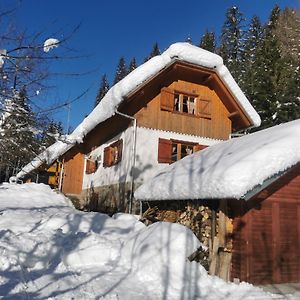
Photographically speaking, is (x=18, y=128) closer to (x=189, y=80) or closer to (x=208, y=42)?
(x=189, y=80)

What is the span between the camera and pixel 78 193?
21750 mm

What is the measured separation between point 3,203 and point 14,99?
13201 millimetres

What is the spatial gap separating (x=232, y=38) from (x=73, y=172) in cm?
2568

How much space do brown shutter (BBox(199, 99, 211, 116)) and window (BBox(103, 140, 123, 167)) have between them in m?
3.85

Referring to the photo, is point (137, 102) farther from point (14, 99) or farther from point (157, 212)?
point (14, 99)

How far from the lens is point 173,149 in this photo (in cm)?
1648

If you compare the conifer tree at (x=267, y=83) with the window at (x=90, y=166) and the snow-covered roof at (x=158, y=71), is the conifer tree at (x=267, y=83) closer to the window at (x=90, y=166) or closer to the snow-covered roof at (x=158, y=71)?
the snow-covered roof at (x=158, y=71)

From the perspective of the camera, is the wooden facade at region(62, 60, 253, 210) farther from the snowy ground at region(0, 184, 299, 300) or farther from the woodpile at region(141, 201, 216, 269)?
the snowy ground at region(0, 184, 299, 300)

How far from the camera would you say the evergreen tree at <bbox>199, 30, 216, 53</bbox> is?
3919 cm

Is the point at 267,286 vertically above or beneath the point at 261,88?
beneath

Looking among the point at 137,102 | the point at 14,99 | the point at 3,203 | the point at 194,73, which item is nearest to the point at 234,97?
the point at 194,73

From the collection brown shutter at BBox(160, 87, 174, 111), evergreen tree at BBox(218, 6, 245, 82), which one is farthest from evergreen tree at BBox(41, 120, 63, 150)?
evergreen tree at BBox(218, 6, 245, 82)

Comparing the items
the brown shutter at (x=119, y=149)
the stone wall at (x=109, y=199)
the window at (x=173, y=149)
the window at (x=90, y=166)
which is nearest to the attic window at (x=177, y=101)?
the window at (x=173, y=149)

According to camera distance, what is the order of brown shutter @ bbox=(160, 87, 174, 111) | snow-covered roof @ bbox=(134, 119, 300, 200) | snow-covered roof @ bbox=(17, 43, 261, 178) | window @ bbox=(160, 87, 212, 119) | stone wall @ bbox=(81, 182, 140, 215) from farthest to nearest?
window @ bbox=(160, 87, 212, 119) < brown shutter @ bbox=(160, 87, 174, 111) < stone wall @ bbox=(81, 182, 140, 215) < snow-covered roof @ bbox=(17, 43, 261, 178) < snow-covered roof @ bbox=(134, 119, 300, 200)
